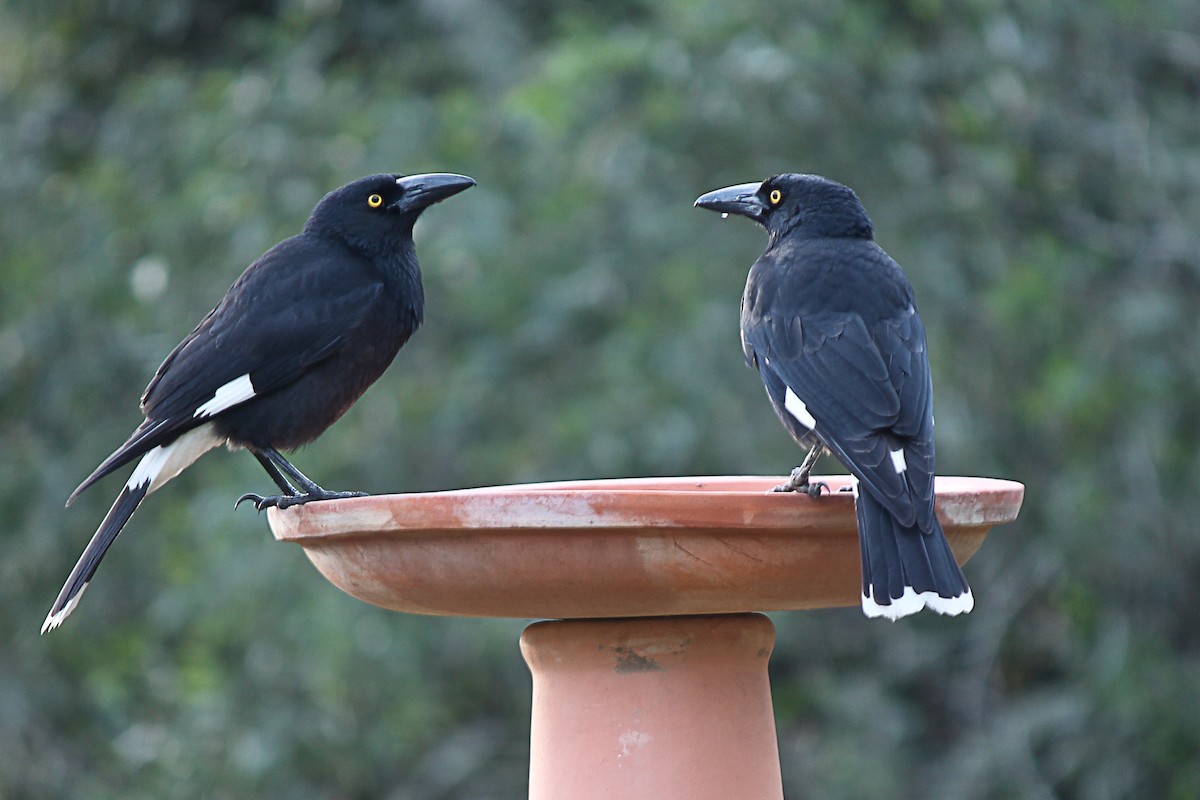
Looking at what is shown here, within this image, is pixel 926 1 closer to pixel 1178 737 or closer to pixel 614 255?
pixel 614 255

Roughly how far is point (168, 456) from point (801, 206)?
154cm

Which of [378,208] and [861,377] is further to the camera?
[378,208]

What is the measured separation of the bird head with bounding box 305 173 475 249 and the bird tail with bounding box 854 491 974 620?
1.60m

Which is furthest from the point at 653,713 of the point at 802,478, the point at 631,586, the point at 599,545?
→ the point at 802,478

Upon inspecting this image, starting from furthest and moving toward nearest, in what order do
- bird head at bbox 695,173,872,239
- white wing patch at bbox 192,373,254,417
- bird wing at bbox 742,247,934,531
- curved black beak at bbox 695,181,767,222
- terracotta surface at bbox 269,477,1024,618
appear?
curved black beak at bbox 695,181,767,222
bird head at bbox 695,173,872,239
white wing patch at bbox 192,373,254,417
bird wing at bbox 742,247,934,531
terracotta surface at bbox 269,477,1024,618

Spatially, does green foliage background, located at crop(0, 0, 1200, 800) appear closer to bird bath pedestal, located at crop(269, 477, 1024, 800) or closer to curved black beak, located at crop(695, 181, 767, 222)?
curved black beak, located at crop(695, 181, 767, 222)

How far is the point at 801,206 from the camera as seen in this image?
12.4 feet

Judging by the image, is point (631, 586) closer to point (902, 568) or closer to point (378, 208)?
point (902, 568)

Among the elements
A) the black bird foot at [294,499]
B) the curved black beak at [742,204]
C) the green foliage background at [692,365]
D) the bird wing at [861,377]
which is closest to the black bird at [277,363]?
the black bird foot at [294,499]

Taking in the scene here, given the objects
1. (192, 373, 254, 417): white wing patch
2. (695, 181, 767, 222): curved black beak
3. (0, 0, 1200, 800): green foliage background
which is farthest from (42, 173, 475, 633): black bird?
(0, 0, 1200, 800): green foliage background

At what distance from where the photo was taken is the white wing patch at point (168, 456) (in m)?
3.58

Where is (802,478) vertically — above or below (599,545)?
below

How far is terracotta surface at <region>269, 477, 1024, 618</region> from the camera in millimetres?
2488

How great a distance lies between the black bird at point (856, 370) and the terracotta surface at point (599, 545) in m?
0.09
